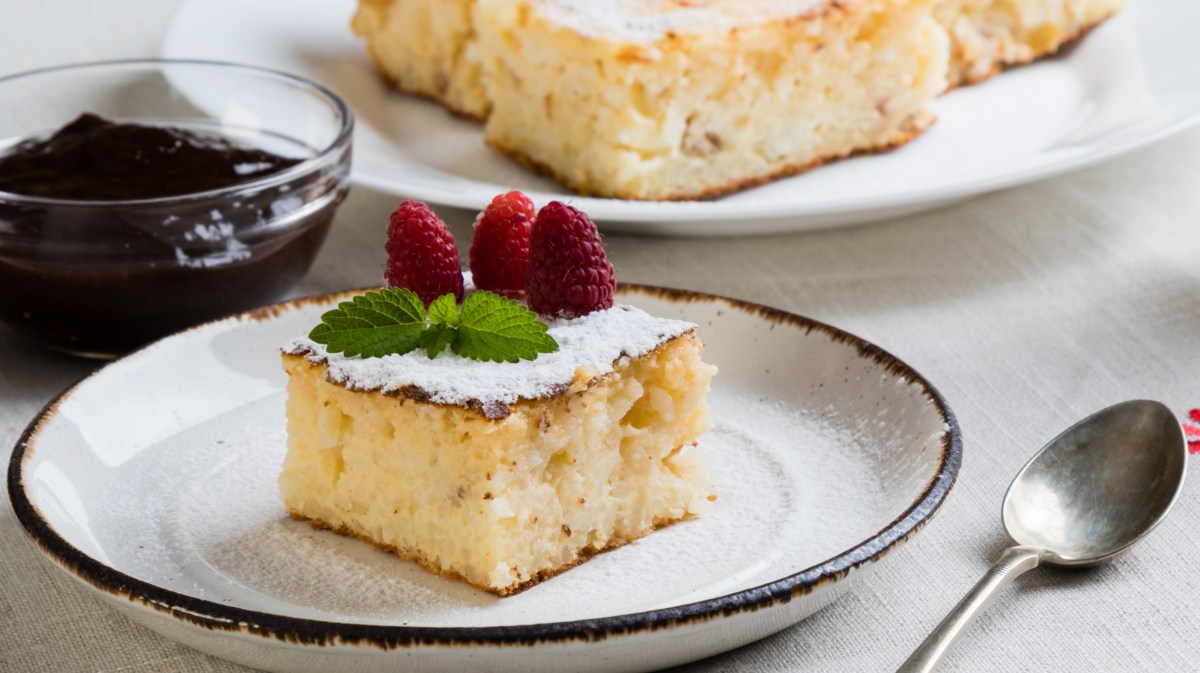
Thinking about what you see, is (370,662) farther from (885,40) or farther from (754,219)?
(885,40)

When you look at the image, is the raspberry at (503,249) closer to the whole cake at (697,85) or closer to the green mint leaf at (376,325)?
the green mint leaf at (376,325)

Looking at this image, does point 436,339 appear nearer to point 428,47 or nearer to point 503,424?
point 503,424

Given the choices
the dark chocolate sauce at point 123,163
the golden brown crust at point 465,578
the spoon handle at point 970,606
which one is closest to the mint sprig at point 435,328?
the golden brown crust at point 465,578

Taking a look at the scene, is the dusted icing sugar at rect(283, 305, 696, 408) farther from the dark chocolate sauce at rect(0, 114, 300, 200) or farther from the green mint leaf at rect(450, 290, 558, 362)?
the dark chocolate sauce at rect(0, 114, 300, 200)

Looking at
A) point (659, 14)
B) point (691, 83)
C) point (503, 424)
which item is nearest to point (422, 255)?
point (503, 424)

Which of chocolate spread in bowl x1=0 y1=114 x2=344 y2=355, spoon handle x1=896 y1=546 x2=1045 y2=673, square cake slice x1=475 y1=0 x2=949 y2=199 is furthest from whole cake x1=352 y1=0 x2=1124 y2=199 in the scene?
spoon handle x1=896 y1=546 x2=1045 y2=673

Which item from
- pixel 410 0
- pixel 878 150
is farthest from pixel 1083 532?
pixel 410 0
